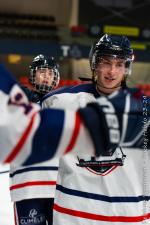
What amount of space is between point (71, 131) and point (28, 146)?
8cm

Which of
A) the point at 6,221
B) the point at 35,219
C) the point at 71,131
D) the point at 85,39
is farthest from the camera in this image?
the point at 85,39

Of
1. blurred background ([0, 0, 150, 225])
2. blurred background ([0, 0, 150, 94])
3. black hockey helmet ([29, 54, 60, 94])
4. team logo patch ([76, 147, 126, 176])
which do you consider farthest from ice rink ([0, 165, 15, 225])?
blurred background ([0, 0, 150, 94])

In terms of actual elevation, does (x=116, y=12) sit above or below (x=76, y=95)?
above

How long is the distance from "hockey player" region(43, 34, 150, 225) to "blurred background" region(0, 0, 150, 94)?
35.9 feet

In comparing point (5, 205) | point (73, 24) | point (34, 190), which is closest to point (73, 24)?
point (73, 24)

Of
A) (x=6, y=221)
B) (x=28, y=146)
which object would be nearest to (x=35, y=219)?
(x=6, y=221)

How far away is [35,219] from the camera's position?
1.99 meters

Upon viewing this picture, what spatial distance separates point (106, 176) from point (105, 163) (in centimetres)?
4

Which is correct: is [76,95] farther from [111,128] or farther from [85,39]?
[85,39]

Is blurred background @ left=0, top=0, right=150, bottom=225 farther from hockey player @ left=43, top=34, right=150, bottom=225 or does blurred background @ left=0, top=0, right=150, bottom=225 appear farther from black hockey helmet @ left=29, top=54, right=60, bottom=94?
hockey player @ left=43, top=34, right=150, bottom=225

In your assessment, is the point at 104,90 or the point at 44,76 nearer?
the point at 104,90

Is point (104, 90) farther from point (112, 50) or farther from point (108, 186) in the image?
point (108, 186)

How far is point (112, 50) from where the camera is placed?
149cm

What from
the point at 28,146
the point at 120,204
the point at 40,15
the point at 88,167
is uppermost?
the point at 40,15
